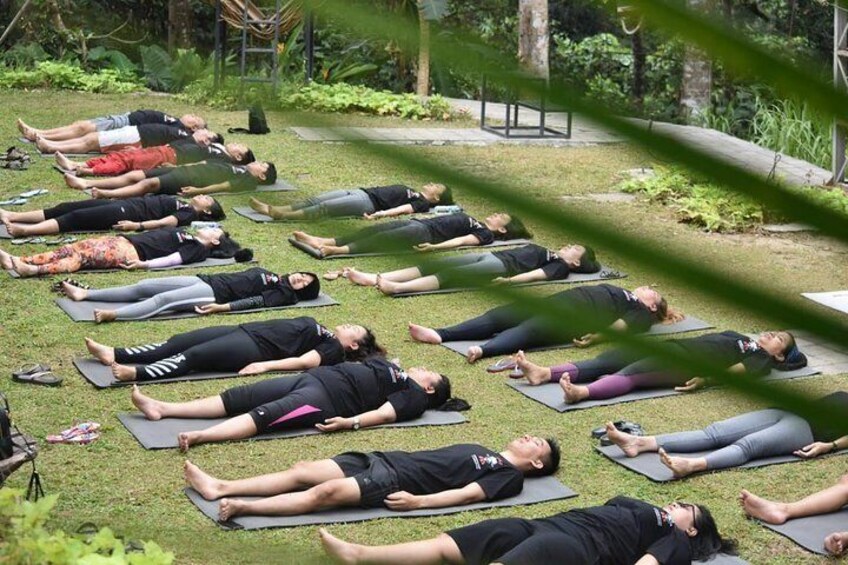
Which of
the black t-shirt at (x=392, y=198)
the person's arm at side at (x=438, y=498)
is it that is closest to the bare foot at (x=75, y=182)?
the black t-shirt at (x=392, y=198)

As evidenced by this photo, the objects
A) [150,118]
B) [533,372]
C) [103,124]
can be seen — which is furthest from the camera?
[103,124]

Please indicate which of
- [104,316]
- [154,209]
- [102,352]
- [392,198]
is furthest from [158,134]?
[102,352]

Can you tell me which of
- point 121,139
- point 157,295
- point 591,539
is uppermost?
point 121,139

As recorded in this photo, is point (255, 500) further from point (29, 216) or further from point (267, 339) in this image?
point (29, 216)

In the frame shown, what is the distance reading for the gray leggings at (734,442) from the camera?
5469mm

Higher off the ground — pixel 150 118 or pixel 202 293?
pixel 150 118

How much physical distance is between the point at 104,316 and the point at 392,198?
2.73 metres

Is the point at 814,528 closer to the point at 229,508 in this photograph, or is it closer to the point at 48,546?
the point at 229,508

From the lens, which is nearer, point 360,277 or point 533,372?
point 533,372

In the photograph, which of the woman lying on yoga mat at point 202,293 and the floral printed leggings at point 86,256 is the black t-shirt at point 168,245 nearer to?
the floral printed leggings at point 86,256

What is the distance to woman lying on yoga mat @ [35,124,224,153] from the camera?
33.5ft

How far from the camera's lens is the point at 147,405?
5574mm

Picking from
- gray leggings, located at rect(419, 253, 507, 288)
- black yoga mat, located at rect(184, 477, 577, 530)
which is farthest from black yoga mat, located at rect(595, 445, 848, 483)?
gray leggings, located at rect(419, 253, 507, 288)

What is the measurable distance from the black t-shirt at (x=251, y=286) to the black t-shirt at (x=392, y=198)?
5.35 ft
